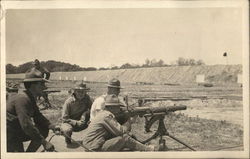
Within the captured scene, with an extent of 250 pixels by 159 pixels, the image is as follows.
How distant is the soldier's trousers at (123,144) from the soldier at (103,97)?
8.3 inches

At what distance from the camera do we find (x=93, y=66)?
3.48 meters

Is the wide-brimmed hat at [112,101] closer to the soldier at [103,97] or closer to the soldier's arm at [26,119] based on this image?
the soldier at [103,97]

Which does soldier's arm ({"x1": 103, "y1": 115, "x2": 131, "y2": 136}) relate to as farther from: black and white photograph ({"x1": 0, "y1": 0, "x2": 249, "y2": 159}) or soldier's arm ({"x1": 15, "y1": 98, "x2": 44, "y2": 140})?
soldier's arm ({"x1": 15, "y1": 98, "x2": 44, "y2": 140})

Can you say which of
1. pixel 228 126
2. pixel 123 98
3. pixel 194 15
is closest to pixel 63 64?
pixel 123 98

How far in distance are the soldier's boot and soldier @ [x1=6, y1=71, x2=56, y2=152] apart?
1.66 feet

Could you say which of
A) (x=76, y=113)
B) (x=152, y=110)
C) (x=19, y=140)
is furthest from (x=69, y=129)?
(x=152, y=110)

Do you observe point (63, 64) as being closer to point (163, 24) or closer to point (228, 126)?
point (163, 24)

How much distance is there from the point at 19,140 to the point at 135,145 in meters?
0.79

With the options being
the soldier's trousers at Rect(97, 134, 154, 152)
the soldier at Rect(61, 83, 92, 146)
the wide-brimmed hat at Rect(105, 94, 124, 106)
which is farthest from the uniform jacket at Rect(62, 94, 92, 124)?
the soldier's trousers at Rect(97, 134, 154, 152)

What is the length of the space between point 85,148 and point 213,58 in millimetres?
1075

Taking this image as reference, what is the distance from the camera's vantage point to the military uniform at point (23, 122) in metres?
3.38

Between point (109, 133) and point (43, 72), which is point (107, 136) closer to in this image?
point (109, 133)

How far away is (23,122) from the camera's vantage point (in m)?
3.37

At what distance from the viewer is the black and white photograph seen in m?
3.46
